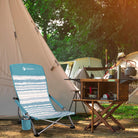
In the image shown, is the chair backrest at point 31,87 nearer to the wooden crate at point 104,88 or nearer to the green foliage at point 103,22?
the wooden crate at point 104,88

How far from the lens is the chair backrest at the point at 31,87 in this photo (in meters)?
4.82

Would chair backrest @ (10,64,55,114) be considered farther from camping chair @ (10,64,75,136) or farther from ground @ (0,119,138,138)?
ground @ (0,119,138,138)

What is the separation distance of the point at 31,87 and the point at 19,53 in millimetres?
1068

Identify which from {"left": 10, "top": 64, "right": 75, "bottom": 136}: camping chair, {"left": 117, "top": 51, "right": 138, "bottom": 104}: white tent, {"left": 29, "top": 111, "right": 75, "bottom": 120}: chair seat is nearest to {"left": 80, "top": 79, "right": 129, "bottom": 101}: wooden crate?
{"left": 29, "top": 111, "right": 75, "bottom": 120}: chair seat

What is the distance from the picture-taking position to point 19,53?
5840 mm

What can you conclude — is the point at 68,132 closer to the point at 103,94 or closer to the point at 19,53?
the point at 103,94

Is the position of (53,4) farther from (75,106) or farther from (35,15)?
(75,106)

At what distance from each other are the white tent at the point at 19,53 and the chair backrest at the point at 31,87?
2.38ft

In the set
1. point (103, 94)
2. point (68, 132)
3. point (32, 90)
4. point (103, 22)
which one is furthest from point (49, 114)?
point (103, 22)

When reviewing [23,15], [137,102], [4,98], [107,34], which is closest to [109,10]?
[107,34]

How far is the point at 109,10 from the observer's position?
1329cm

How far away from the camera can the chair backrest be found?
482 cm

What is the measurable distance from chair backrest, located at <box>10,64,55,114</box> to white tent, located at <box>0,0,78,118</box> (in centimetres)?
73

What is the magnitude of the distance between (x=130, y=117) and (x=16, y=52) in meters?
2.66
